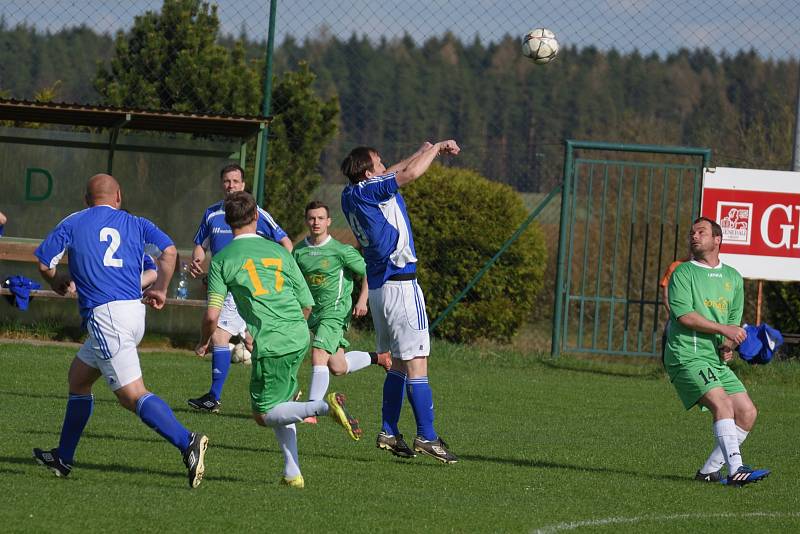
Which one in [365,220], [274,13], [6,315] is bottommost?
[6,315]

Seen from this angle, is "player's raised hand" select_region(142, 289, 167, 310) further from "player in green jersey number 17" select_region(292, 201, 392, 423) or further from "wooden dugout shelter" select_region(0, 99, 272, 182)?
"wooden dugout shelter" select_region(0, 99, 272, 182)

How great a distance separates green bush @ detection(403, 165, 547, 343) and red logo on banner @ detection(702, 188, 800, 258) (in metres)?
3.42

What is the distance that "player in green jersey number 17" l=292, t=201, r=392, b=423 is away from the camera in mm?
9484

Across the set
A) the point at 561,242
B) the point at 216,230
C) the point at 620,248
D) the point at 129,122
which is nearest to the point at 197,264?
the point at 216,230

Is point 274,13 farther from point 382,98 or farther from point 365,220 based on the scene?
point 382,98

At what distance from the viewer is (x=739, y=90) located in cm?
6244

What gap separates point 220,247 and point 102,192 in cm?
362

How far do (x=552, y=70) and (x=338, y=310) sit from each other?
58924 millimetres

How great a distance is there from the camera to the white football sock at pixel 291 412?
6.43 meters

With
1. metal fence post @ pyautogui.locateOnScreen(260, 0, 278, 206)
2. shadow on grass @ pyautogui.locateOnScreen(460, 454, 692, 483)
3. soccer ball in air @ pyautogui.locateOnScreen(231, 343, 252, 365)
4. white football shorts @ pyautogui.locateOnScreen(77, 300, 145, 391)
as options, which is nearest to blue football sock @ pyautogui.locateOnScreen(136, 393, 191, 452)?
white football shorts @ pyautogui.locateOnScreen(77, 300, 145, 391)

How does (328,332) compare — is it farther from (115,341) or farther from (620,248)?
(620,248)

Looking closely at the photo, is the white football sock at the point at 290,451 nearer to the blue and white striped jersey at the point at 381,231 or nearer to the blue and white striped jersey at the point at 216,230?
the blue and white striped jersey at the point at 381,231

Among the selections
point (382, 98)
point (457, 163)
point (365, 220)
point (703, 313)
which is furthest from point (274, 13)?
point (382, 98)

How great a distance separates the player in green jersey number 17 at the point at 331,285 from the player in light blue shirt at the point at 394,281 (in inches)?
54.1
